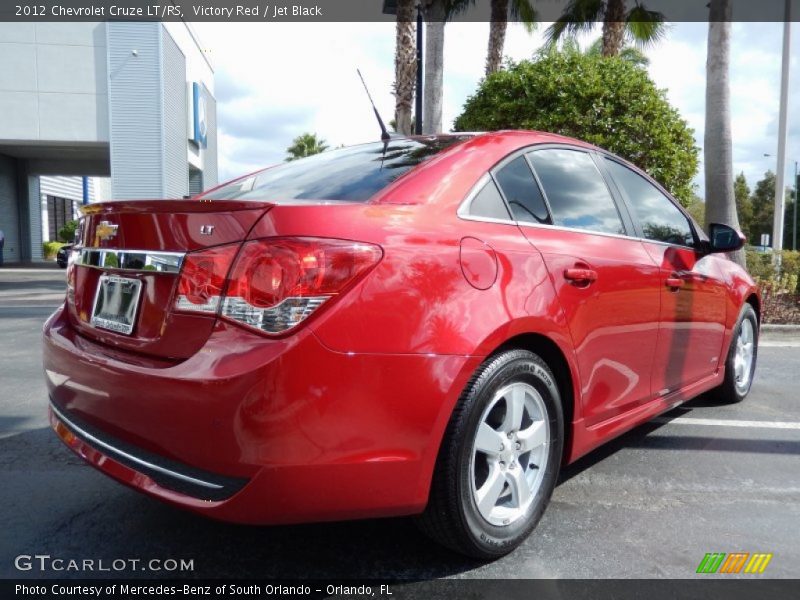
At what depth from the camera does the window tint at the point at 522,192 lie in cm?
252

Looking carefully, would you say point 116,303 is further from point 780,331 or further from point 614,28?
point 614,28

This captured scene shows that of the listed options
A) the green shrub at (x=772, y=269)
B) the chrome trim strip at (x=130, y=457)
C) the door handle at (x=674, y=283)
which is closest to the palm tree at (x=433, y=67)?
the green shrub at (x=772, y=269)

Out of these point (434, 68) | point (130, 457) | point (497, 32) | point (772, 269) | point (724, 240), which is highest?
point (497, 32)

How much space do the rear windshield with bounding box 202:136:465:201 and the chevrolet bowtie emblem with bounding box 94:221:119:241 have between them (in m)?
0.55

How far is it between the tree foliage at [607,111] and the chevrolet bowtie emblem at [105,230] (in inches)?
303

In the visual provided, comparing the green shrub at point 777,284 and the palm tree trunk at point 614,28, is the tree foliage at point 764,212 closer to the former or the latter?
the palm tree trunk at point 614,28

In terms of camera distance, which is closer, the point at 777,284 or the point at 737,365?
the point at 737,365

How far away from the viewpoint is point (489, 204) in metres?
2.40

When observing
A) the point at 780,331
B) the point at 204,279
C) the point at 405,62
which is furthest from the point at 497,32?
the point at 204,279

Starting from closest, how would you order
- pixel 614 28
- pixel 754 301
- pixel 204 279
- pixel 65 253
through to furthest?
1. pixel 204 279
2. pixel 65 253
3. pixel 754 301
4. pixel 614 28

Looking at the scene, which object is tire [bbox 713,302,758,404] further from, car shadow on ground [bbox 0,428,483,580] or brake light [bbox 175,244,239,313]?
brake light [bbox 175,244,239,313]

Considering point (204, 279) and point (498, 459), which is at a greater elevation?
point (204, 279)

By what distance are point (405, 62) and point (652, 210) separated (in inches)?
373

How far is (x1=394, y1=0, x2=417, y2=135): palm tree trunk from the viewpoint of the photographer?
1186 centimetres
